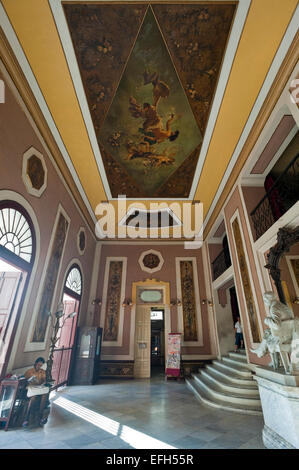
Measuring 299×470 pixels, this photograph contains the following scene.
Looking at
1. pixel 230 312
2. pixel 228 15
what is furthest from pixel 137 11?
pixel 230 312

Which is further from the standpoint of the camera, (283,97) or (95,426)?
(283,97)

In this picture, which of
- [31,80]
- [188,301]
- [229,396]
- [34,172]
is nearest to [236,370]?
[229,396]

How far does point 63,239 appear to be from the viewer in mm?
6297

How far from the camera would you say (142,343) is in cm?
884

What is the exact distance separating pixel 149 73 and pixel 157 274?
738cm

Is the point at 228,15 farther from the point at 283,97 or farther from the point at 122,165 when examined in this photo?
the point at 122,165

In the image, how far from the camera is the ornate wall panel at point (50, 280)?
16.2ft

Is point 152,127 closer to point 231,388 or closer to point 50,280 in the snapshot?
point 50,280

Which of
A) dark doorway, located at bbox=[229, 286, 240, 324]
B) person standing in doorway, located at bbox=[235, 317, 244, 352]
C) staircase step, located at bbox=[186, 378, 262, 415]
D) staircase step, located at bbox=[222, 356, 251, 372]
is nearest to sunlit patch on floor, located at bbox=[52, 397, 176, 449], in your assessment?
staircase step, located at bbox=[186, 378, 262, 415]

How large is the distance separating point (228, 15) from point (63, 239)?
19.5 feet

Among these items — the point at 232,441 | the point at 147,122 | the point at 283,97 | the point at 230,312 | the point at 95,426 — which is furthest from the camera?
the point at 230,312

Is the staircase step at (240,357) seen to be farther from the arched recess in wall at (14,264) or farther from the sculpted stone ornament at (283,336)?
the arched recess in wall at (14,264)

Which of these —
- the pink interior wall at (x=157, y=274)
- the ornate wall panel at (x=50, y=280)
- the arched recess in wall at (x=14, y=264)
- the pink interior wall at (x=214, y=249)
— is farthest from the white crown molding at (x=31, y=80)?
the pink interior wall at (x=214, y=249)

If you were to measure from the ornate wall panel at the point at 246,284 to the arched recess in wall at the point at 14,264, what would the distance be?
521cm
